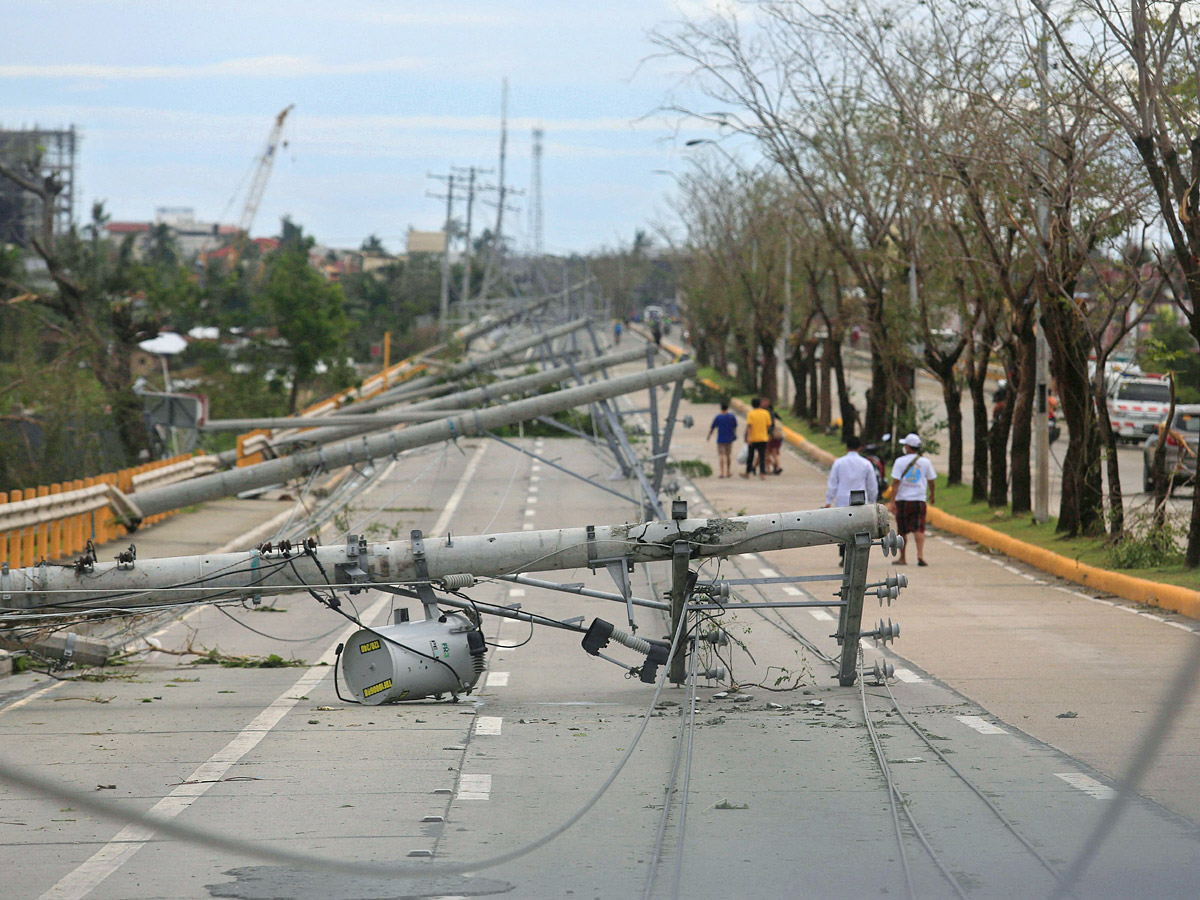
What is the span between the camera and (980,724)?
9.62 meters

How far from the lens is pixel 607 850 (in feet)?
21.6

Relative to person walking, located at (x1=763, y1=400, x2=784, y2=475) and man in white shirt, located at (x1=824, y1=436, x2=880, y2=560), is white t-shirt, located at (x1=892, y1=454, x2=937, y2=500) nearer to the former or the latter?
man in white shirt, located at (x1=824, y1=436, x2=880, y2=560)

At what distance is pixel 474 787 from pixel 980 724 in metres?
3.70

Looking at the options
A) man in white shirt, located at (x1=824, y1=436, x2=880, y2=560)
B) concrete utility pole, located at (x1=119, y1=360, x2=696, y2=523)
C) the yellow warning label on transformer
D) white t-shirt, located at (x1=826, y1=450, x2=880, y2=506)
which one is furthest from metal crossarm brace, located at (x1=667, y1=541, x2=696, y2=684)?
concrete utility pole, located at (x1=119, y1=360, x2=696, y2=523)

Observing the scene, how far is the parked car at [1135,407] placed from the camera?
38.9 metres

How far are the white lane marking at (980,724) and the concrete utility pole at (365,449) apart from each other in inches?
417

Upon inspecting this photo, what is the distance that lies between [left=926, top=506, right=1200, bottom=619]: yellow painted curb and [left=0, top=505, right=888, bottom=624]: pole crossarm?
5976 millimetres

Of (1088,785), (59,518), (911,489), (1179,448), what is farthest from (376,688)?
(1179,448)

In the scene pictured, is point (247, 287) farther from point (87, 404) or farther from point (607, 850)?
point (607, 850)

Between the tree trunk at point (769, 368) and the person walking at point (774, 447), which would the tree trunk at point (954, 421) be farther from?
the tree trunk at point (769, 368)

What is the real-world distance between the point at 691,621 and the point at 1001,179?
1142 centimetres

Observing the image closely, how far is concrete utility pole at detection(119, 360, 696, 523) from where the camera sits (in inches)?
742

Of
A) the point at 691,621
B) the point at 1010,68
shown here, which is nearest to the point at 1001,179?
the point at 1010,68

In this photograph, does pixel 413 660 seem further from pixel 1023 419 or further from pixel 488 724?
pixel 1023 419
